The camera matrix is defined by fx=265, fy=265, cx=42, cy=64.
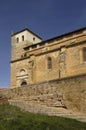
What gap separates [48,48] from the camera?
1367 inches

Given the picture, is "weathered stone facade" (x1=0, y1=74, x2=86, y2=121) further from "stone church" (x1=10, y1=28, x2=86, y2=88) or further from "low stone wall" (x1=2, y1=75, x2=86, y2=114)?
"stone church" (x1=10, y1=28, x2=86, y2=88)

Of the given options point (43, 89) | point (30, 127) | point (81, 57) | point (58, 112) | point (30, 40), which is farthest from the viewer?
point (30, 40)

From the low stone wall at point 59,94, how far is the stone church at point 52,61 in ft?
16.3

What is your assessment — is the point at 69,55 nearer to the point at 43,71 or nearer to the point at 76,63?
the point at 76,63

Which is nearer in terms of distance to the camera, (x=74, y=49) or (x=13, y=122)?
(x=13, y=122)

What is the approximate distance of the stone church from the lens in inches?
1133

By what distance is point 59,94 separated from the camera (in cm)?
2100

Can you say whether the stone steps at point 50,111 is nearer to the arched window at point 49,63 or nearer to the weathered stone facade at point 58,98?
the weathered stone facade at point 58,98

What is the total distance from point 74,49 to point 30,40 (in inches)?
526

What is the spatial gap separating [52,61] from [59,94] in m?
10.7

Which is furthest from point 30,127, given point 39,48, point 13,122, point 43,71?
point 39,48

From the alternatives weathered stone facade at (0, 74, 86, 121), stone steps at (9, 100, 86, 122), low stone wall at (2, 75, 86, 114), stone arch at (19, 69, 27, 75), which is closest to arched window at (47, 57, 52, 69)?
stone arch at (19, 69, 27, 75)

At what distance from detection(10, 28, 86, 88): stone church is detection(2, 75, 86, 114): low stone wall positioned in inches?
195

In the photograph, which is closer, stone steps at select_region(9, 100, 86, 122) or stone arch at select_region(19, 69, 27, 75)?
stone steps at select_region(9, 100, 86, 122)
